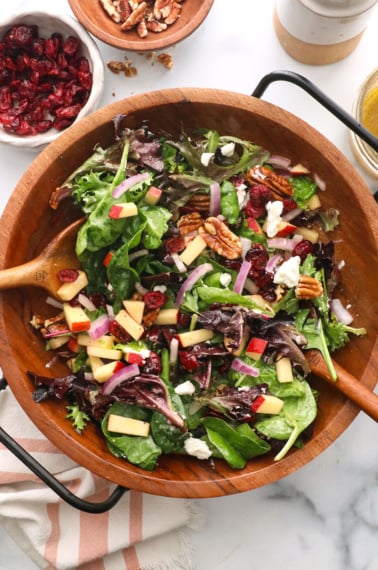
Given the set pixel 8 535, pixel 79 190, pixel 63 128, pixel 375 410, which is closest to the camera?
pixel 375 410

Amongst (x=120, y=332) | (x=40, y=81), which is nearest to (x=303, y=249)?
(x=120, y=332)

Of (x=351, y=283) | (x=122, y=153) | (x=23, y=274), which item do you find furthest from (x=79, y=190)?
(x=351, y=283)

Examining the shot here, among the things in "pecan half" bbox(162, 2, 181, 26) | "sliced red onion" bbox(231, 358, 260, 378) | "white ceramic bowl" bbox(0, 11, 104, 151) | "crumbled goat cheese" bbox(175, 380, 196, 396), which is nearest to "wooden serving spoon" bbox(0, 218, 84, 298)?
"white ceramic bowl" bbox(0, 11, 104, 151)

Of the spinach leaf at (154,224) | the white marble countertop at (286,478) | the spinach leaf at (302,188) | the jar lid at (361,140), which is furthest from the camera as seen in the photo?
the white marble countertop at (286,478)

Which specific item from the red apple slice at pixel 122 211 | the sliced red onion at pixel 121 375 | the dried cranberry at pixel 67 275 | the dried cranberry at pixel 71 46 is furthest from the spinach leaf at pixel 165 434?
the dried cranberry at pixel 71 46

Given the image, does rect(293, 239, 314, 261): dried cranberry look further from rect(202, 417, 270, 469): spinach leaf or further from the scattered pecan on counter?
the scattered pecan on counter

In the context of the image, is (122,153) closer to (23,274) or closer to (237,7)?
(23,274)

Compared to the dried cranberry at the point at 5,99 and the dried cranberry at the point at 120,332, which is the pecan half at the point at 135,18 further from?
the dried cranberry at the point at 120,332
